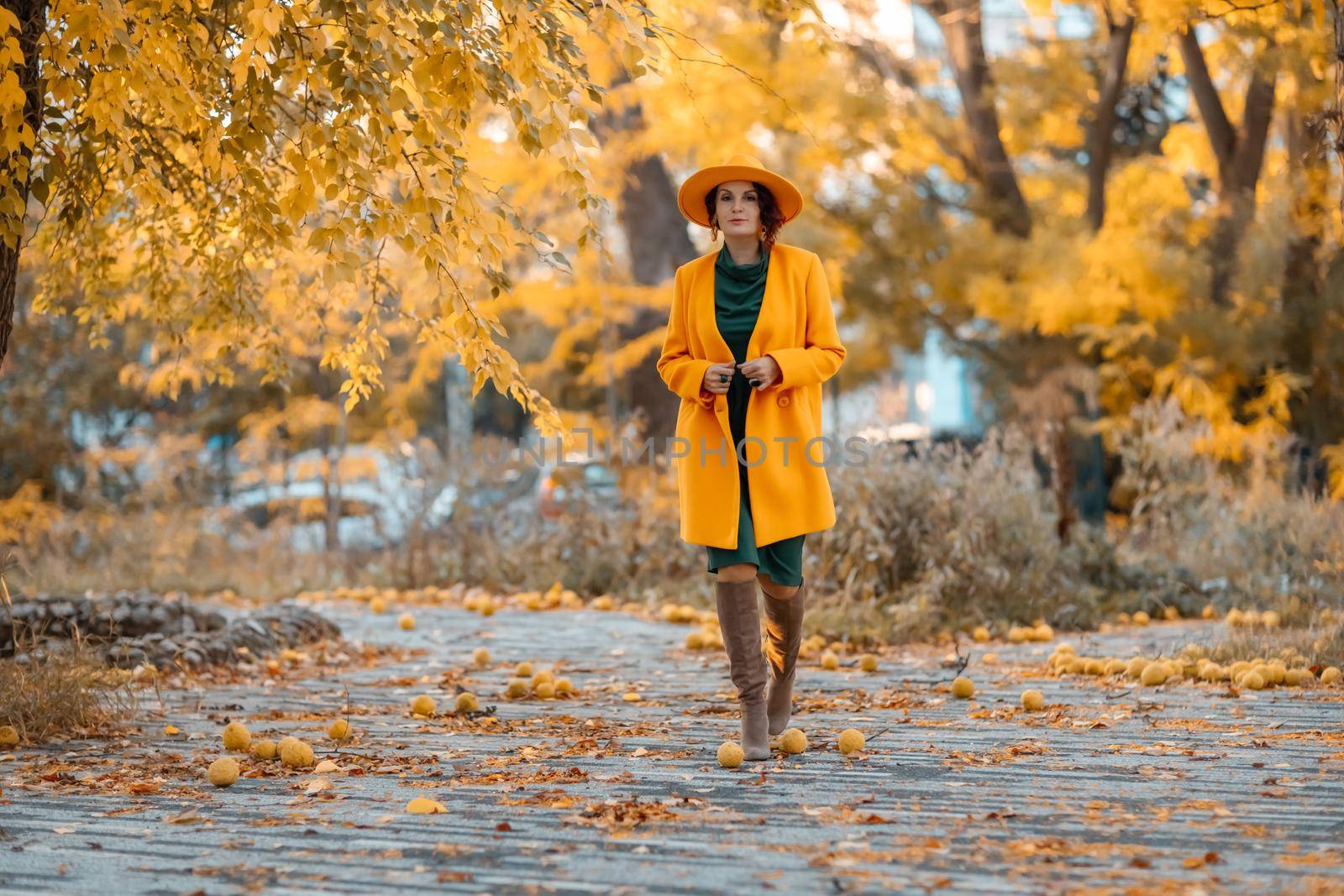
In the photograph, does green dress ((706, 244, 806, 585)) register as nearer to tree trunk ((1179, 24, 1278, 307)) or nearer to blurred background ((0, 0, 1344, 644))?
blurred background ((0, 0, 1344, 644))

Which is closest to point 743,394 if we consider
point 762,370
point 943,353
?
point 762,370

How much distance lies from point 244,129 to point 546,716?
7.39 feet

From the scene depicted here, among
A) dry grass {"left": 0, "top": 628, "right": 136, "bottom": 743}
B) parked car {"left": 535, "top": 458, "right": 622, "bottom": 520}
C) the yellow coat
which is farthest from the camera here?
parked car {"left": 535, "top": 458, "right": 622, "bottom": 520}

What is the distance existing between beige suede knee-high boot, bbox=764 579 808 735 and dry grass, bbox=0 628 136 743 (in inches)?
85.3

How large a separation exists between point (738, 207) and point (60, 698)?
9.08 feet

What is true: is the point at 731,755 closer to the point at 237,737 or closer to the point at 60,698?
the point at 237,737

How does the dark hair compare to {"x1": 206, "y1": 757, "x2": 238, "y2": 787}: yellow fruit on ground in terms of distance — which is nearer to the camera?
{"x1": 206, "y1": 757, "x2": 238, "y2": 787}: yellow fruit on ground

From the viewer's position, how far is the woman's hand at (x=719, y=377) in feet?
12.5

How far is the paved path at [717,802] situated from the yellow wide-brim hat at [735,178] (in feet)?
5.45

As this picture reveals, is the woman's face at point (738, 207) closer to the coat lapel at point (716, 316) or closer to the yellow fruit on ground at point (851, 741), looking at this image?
the coat lapel at point (716, 316)

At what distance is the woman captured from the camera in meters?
3.87

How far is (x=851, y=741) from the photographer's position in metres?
3.91

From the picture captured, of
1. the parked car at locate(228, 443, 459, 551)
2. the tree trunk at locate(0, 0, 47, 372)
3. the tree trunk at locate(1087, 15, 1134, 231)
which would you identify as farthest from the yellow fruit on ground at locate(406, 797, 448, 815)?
the tree trunk at locate(1087, 15, 1134, 231)

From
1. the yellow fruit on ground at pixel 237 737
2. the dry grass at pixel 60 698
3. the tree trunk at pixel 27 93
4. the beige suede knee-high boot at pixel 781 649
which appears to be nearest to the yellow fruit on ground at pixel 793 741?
the beige suede knee-high boot at pixel 781 649
